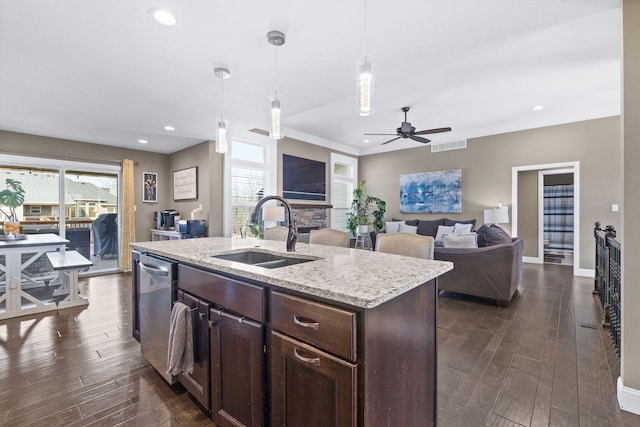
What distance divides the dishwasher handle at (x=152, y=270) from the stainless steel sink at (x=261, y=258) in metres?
0.33

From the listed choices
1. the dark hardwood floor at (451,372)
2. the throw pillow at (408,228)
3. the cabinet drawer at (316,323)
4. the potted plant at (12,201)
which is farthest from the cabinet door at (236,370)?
the throw pillow at (408,228)

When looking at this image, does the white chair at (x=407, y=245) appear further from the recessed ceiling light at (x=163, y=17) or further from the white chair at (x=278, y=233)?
the recessed ceiling light at (x=163, y=17)

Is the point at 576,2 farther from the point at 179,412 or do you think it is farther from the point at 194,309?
the point at 179,412

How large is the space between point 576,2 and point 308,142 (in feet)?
15.5

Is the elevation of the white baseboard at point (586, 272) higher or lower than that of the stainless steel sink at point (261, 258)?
lower

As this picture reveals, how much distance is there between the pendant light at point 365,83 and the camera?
1.81m

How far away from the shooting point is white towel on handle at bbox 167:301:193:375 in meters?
1.55

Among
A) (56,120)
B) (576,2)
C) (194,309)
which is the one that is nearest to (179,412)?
(194,309)

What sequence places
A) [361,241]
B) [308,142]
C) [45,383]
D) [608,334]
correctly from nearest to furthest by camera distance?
[45,383] < [608,334] < [308,142] < [361,241]

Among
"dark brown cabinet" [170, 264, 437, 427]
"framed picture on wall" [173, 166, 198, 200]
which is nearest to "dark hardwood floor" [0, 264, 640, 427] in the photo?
"dark brown cabinet" [170, 264, 437, 427]

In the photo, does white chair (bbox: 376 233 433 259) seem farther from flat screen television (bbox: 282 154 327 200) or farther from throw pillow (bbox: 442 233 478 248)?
flat screen television (bbox: 282 154 327 200)

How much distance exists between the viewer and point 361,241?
23.9ft

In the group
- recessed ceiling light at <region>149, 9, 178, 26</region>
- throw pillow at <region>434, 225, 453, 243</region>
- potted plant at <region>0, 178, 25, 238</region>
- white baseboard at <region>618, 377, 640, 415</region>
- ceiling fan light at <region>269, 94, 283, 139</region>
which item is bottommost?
white baseboard at <region>618, 377, 640, 415</region>

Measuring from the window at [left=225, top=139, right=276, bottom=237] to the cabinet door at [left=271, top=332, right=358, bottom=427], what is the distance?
12.5 ft
